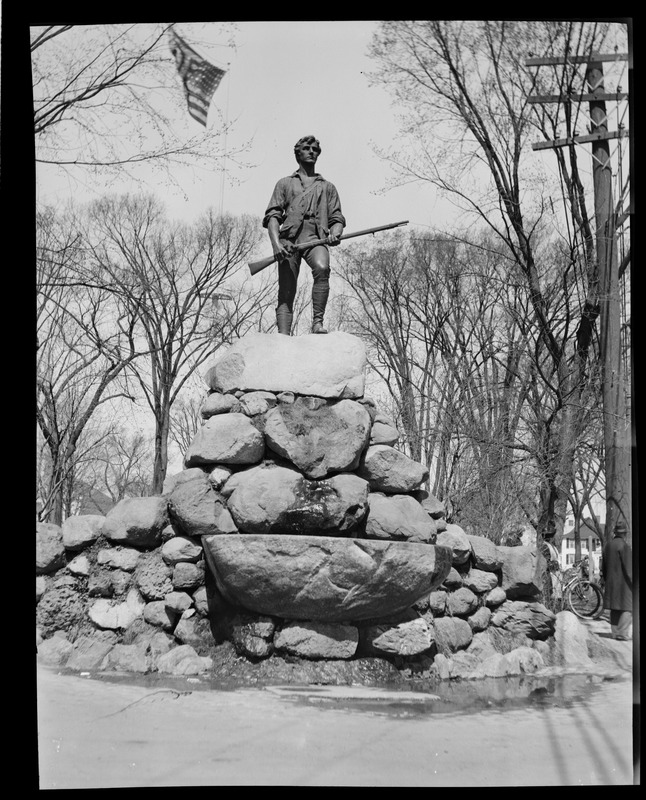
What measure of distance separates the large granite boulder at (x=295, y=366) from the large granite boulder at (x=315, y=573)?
4.57ft

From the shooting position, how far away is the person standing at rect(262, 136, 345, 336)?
652 centimetres

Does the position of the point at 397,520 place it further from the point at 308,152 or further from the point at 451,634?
the point at 308,152

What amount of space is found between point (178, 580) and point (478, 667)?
90.9 inches

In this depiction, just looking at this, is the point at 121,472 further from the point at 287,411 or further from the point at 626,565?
the point at 626,565

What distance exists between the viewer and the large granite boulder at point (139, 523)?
5812 mm

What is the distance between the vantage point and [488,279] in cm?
1214

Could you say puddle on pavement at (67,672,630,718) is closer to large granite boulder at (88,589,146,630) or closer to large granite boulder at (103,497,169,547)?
large granite boulder at (88,589,146,630)

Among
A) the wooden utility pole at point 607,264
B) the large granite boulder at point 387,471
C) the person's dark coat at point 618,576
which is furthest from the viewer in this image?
the wooden utility pole at point 607,264

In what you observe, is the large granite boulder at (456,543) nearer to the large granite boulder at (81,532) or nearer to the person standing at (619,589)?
the person standing at (619,589)

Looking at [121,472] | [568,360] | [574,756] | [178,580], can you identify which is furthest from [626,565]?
[121,472]

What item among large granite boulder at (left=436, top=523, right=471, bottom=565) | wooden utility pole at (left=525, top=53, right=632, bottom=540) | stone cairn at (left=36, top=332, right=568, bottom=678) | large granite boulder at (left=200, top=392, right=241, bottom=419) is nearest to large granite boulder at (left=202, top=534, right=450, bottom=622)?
stone cairn at (left=36, top=332, right=568, bottom=678)

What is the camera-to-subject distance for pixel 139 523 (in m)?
5.81

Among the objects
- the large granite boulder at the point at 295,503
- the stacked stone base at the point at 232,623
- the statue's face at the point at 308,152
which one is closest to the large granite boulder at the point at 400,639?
the stacked stone base at the point at 232,623

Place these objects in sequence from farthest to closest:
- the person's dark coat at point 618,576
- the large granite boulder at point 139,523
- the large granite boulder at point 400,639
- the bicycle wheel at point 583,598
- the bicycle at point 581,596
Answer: the bicycle wheel at point 583,598, the bicycle at point 581,596, the large granite boulder at point 139,523, the person's dark coat at point 618,576, the large granite boulder at point 400,639
